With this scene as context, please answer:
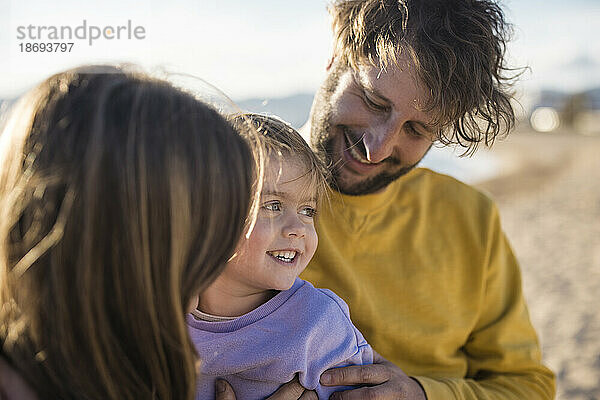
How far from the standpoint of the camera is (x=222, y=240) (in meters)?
1.19

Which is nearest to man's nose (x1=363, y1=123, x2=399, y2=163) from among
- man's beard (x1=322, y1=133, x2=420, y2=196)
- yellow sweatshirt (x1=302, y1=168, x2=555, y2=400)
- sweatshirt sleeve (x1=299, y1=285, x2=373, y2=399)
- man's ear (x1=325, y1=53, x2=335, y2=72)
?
man's beard (x1=322, y1=133, x2=420, y2=196)

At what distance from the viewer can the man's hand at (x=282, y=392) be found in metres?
1.59

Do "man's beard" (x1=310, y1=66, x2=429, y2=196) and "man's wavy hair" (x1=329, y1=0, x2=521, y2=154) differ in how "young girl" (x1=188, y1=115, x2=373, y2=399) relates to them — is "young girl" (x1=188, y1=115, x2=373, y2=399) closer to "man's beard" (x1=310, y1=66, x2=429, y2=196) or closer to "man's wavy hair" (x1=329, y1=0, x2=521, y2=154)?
"man's beard" (x1=310, y1=66, x2=429, y2=196)

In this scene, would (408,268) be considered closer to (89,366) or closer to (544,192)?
(89,366)

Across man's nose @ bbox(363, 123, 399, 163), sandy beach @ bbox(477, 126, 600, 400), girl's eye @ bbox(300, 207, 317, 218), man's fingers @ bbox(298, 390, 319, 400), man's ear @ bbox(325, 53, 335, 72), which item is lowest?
sandy beach @ bbox(477, 126, 600, 400)

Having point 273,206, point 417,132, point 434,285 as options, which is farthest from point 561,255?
point 273,206

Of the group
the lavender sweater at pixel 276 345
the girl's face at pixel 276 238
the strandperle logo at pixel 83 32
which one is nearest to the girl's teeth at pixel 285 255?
the girl's face at pixel 276 238

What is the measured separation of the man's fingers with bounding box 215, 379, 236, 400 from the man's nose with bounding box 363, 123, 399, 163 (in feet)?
3.09

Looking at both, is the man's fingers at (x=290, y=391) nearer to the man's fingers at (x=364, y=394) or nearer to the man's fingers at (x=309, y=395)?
the man's fingers at (x=309, y=395)

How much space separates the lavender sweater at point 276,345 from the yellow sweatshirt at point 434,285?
0.43 metres

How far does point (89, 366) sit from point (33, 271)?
8.4 inches

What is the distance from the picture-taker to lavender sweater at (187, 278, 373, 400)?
159 cm

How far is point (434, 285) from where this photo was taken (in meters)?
2.27

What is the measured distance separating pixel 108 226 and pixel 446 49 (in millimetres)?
1406
